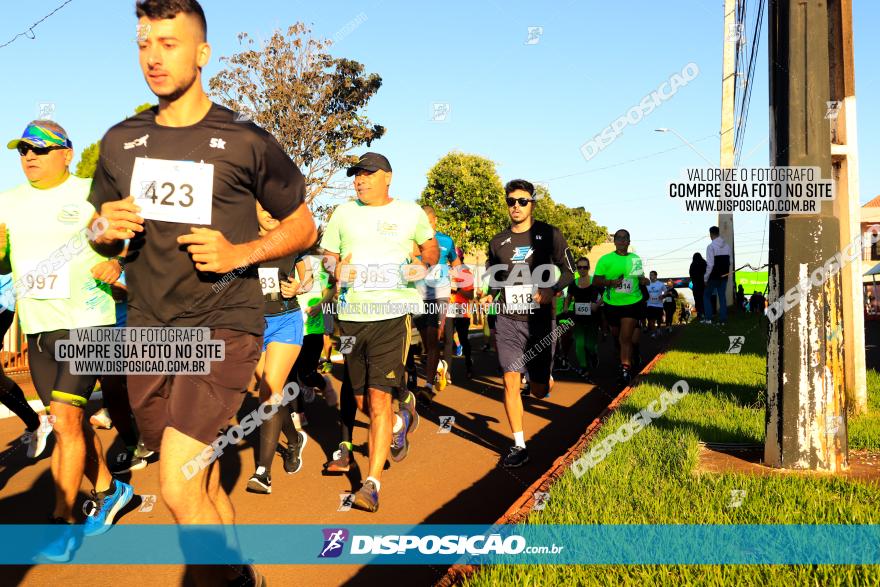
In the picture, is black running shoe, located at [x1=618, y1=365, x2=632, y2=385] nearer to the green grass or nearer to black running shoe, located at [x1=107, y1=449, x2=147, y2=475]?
the green grass

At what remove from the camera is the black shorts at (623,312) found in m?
11.5

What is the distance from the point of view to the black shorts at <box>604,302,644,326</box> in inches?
451

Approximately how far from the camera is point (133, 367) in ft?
10.7

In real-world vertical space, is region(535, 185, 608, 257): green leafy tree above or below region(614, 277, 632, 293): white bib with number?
above

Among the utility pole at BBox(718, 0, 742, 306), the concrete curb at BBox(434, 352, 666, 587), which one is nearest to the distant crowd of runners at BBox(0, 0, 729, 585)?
the concrete curb at BBox(434, 352, 666, 587)

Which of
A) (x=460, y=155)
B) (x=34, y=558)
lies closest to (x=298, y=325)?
(x=34, y=558)

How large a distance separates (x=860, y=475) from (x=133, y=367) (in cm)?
416

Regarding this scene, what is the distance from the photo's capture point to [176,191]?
3.10 meters

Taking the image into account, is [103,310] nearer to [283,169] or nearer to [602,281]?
[283,169]

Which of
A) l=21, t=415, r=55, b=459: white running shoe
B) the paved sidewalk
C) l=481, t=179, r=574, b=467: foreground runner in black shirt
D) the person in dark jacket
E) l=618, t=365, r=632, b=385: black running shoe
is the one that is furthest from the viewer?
the person in dark jacket

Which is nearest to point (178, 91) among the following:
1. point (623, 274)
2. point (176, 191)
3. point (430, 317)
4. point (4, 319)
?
point (176, 191)

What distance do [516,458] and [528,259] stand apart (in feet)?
5.83

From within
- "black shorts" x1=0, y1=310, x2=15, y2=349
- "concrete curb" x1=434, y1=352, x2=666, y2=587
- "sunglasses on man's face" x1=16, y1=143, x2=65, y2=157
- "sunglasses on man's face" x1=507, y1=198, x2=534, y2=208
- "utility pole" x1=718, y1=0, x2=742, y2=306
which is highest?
"utility pole" x1=718, y1=0, x2=742, y2=306

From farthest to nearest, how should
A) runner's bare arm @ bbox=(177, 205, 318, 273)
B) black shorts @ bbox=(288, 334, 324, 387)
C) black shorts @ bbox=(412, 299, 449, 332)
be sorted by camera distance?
black shorts @ bbox=(412, 299, 449, 332)
black shorts @ bbox=(288, 334, 324, 387)
runner's bare arm @ bbox=(177, 205, 318, 273)
